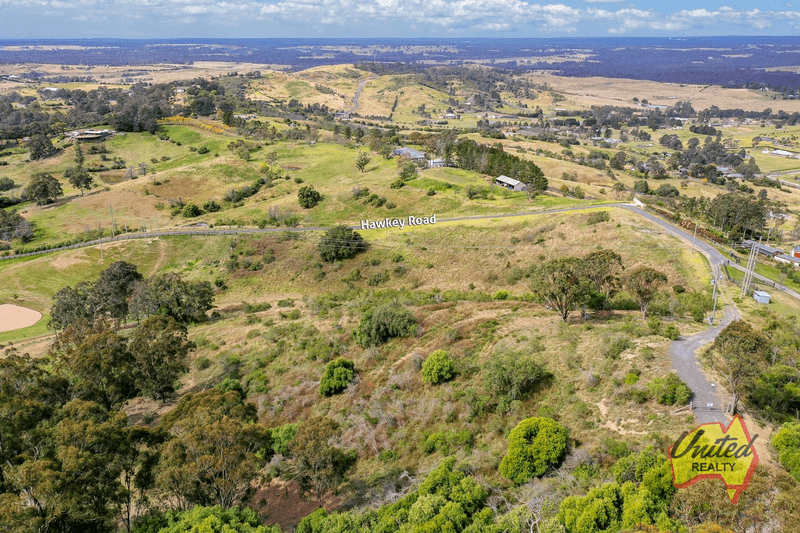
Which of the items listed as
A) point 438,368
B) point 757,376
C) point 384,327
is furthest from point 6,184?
point 757,376

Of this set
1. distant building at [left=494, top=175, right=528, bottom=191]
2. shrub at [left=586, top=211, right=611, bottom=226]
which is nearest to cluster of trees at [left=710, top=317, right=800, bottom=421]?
shrub at [left=586, top=211, right=611, bottom=226]

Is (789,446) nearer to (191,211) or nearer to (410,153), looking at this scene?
(191,211)

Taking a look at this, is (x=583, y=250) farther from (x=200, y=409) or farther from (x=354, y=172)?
(x=354, y=172)

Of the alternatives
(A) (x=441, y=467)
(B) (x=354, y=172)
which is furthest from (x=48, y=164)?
(A) (x=441, y=467)

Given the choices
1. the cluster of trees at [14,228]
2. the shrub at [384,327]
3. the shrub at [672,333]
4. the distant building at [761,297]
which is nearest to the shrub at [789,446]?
the shrub at [672,333]

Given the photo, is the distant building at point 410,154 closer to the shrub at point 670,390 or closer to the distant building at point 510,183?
the distant building at point 510,183

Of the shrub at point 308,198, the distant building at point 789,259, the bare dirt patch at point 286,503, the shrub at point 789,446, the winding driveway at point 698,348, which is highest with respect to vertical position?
the shrub at point 789,446
